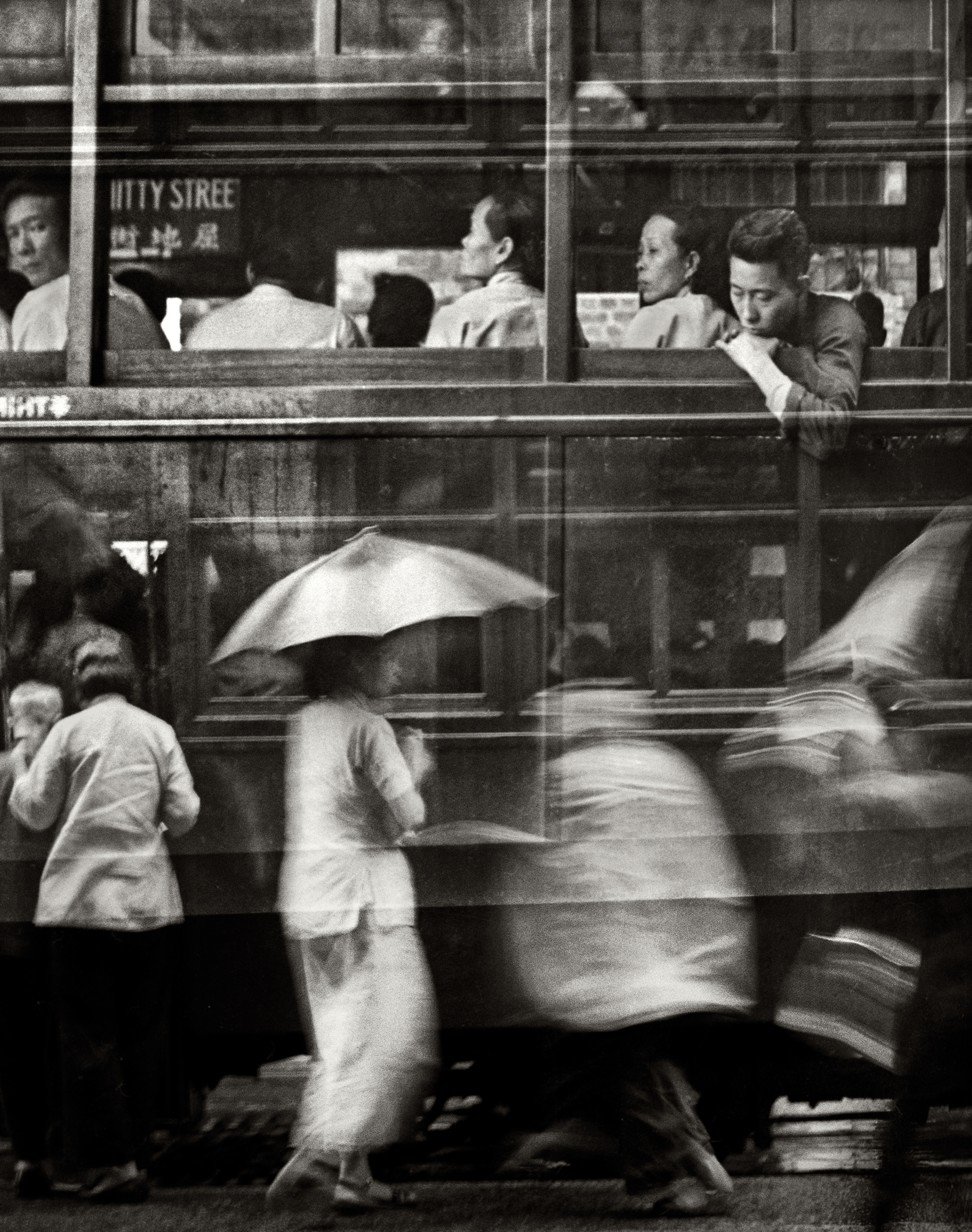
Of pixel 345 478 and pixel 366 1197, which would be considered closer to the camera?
pixel 345 478

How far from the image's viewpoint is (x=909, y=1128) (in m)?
3.18

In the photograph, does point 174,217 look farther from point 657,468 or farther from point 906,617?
point 906,617

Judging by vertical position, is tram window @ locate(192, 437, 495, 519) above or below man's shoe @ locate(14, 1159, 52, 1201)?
above

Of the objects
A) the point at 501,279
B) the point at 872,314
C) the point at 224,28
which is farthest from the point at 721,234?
the point at 224,28

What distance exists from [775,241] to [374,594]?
95 cm

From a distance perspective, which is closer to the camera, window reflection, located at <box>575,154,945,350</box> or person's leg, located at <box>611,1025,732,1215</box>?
window reflection, located at <box>575,154,945,350</box>

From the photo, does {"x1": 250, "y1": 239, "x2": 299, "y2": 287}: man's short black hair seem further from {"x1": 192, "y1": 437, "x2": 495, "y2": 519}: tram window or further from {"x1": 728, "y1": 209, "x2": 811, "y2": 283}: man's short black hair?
{"x1": 728, "y1": 209, "x2": 811, "y2": 283}: man's short black hair

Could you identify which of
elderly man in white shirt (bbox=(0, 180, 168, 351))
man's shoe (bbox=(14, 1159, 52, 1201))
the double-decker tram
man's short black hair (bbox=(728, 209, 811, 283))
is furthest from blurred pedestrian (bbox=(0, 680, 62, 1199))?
man's short black hair (bbox=(728, 209, 811, 283))

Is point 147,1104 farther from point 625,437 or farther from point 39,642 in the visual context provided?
point 625,437

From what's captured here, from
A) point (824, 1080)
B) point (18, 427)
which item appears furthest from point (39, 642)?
point (824, 1080)

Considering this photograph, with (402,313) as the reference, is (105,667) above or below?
below

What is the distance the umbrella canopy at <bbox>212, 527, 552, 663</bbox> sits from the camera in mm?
2973

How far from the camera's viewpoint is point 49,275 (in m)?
2.98

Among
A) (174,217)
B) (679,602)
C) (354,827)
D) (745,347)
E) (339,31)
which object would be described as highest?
(339,31)
